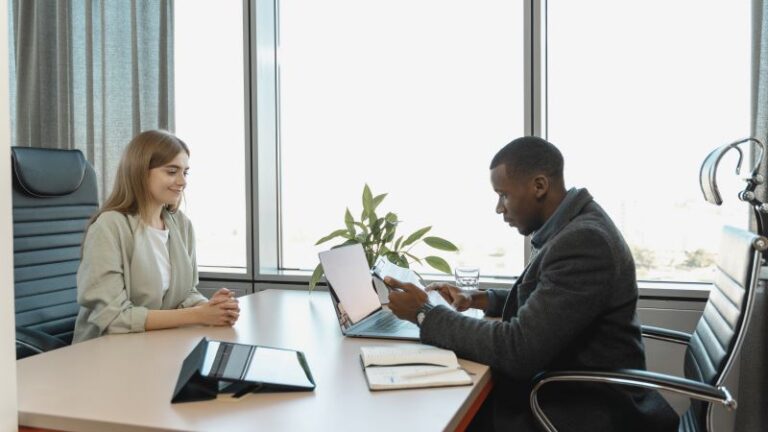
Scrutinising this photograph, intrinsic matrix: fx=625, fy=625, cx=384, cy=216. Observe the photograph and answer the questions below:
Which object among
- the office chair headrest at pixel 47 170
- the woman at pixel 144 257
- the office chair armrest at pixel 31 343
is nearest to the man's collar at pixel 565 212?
the woman at pixel 144 257

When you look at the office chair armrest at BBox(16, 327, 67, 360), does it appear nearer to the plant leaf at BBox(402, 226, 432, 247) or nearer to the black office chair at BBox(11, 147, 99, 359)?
the black office chair at BBox(11, 147, 99, 359)

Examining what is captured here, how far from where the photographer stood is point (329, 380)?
1.29m

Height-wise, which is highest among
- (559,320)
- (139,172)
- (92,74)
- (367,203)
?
(92,74)

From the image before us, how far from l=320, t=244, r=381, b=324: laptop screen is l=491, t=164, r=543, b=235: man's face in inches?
20.0

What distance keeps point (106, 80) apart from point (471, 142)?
5.98ft

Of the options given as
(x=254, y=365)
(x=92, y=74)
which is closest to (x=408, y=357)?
(x=254, y=365)

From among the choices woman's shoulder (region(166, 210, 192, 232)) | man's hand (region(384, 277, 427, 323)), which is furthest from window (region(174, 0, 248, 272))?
man's hand (region(384, 277, 427, 323))

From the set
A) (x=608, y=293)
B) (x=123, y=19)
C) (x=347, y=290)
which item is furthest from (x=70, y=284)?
(x=608, y=293)

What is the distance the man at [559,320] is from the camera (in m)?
1.37

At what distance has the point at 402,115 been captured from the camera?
9.48 feet

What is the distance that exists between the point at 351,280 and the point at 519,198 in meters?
0.57

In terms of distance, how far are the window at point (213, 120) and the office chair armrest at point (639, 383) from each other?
2.01m

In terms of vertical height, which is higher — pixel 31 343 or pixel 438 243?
A: pixel 438 243

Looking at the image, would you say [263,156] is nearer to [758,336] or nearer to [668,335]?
[668,335]
